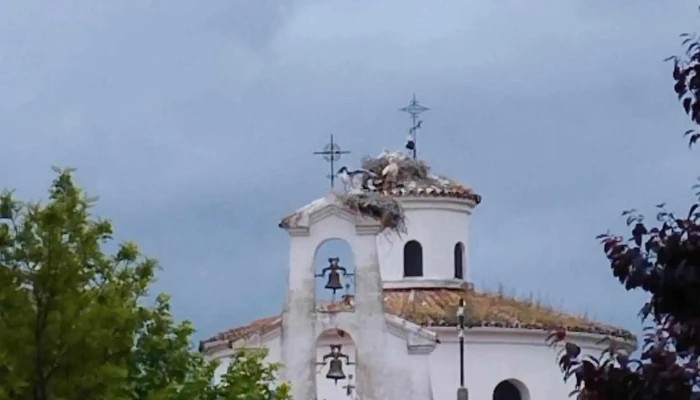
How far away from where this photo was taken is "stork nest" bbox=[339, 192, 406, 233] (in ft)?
123

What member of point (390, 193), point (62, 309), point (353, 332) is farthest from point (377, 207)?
point (62, 309)

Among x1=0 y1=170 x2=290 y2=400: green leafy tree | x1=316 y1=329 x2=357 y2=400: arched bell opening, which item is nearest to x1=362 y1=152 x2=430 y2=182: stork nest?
x1=316 y1=329 x2=357 y2=400: arched bell opening

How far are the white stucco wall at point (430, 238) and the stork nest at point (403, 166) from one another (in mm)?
677

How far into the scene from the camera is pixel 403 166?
4738cm

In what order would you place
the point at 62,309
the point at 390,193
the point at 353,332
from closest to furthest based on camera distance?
the point at 62,309
the point at 353,332
the point at 390,193

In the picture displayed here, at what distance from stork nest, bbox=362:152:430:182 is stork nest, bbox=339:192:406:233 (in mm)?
4978

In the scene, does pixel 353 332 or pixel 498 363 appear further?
pixel 498 363

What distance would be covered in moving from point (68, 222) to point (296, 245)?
14.4 metres

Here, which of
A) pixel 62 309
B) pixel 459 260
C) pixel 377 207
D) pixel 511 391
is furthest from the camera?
pixel 459 260

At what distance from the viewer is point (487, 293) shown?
162 ft

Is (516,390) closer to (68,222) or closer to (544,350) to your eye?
(544,350)

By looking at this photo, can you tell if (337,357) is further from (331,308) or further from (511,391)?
(511,391)

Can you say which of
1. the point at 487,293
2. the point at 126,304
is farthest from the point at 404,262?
the point at 126,304

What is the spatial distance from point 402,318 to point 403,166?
651cm
